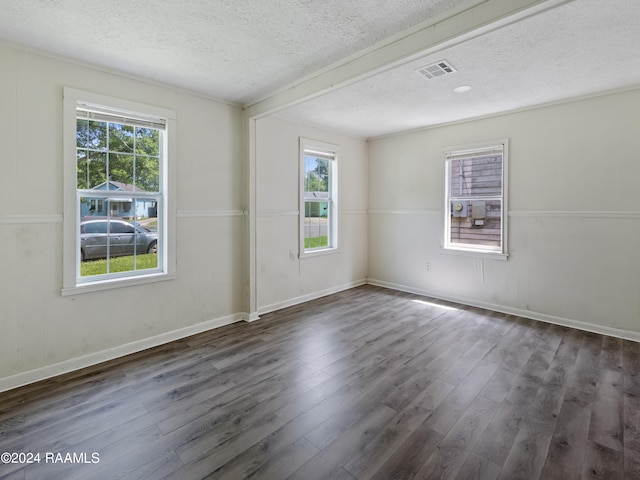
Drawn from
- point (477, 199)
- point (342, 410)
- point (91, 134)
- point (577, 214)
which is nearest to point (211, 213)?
point (91, 134)

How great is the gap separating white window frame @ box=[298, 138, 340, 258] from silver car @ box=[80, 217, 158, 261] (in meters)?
2.10

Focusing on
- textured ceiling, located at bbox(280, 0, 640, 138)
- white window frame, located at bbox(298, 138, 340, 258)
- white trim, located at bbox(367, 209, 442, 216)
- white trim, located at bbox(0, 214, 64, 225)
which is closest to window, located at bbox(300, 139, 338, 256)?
white window frame, located at bbox(298, 138, 340, 258)

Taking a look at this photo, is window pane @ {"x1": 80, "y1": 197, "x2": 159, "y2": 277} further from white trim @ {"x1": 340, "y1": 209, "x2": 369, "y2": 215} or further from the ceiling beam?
white trim @ {"x1": 340, "y1": 209, "x2": 369, "y2": 215}

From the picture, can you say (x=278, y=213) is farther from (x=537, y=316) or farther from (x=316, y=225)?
(x=537, y=316)

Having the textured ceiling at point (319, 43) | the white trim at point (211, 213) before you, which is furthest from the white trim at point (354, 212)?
the textured ceiling at point (319, 43)

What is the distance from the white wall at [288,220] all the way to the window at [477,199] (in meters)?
1.65

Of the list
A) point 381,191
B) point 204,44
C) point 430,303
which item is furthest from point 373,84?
point 430,303

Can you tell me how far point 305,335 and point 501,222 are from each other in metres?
3.09

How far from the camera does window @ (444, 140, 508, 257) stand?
14.6 ft

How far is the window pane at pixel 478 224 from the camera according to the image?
4555 millimetres

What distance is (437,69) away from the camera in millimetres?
3004

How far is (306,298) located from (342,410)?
109 inches

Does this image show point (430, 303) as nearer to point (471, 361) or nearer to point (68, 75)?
point (471, 361)

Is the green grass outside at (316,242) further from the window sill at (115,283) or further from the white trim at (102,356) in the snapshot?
the window sill at (115,283)
